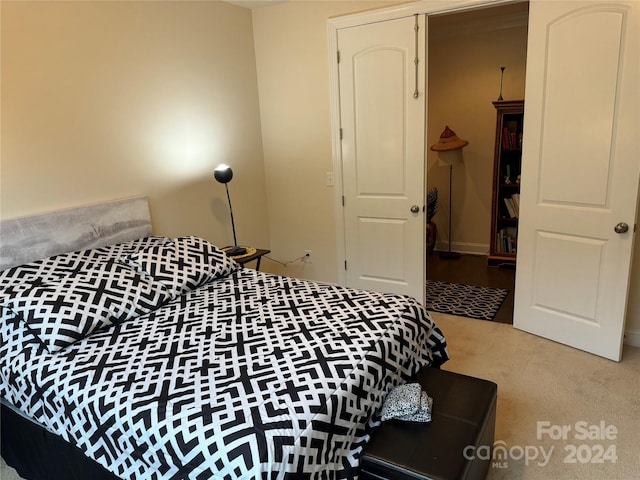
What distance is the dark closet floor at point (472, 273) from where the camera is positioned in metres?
4.07

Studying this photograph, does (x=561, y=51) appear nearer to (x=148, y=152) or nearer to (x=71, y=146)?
(x=148, y=152)

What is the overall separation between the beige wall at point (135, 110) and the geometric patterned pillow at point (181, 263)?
50 cm

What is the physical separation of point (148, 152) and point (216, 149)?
25.4 inches

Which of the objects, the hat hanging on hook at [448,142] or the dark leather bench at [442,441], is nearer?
the dark leather bench at [442,441]

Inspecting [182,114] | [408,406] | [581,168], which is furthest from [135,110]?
[581,168]

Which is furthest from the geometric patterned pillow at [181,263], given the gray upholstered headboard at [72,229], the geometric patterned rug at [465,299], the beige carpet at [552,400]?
the geometric patterned rug at [465,299]

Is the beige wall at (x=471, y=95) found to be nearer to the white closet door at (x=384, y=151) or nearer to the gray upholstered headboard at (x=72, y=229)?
the white closet door at (x=384, y=151)

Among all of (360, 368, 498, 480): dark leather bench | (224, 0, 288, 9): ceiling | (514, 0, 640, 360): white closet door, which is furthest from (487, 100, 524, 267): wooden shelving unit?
(360, 368, 498, 480): dark leather bench

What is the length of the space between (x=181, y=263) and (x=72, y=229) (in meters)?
0.62

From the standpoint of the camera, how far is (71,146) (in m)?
2.45

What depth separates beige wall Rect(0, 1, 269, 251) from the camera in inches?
88.2

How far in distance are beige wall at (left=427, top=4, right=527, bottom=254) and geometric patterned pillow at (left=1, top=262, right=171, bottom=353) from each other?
3.69 m

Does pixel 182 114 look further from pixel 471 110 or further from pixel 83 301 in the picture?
pixel 471 110

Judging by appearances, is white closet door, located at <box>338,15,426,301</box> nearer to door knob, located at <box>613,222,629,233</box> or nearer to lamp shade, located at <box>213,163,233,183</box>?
lamp shade, located at <box>213,163,233,183</box>
